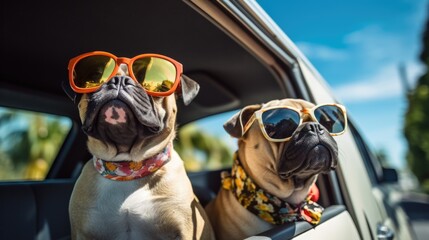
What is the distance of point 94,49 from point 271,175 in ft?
4.83

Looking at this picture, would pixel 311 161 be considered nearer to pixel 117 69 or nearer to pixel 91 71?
pixel 117 69

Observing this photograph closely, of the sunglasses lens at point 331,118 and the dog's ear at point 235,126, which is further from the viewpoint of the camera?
the dog's ear at point 235,126

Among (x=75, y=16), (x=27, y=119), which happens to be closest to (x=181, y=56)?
(x=75, y=16)

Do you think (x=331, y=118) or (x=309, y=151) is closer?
(x=309, y=151)

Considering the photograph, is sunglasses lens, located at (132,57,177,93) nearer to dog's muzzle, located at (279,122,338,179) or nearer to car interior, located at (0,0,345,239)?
car interior, located at (0,0,345,239)

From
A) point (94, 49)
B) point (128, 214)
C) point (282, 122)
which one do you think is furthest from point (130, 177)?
point (94, 49)

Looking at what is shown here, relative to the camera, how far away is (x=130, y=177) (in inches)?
76.5

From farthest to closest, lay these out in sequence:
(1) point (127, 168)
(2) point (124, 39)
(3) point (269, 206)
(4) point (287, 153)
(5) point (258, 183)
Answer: (2) point (124, 39) → (5) point (258, 183) → (3) point (269, 206) → (4) point (287, 153) → (1) point (127, 168)

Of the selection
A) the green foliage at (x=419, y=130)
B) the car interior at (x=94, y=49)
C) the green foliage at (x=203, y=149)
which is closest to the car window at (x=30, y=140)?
the green foliage at (x=203, y=149)

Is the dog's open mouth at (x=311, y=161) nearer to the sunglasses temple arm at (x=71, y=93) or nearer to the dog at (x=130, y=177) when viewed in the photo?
the dog at (x=130, y=177)

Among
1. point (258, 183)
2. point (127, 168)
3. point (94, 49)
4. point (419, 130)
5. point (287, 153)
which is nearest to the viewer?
point (127, 168)

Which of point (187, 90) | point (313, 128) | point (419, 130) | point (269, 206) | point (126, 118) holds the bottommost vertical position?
point (419, 130)

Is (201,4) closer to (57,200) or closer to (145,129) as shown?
(145,129)

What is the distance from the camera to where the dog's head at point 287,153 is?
2006 mm
